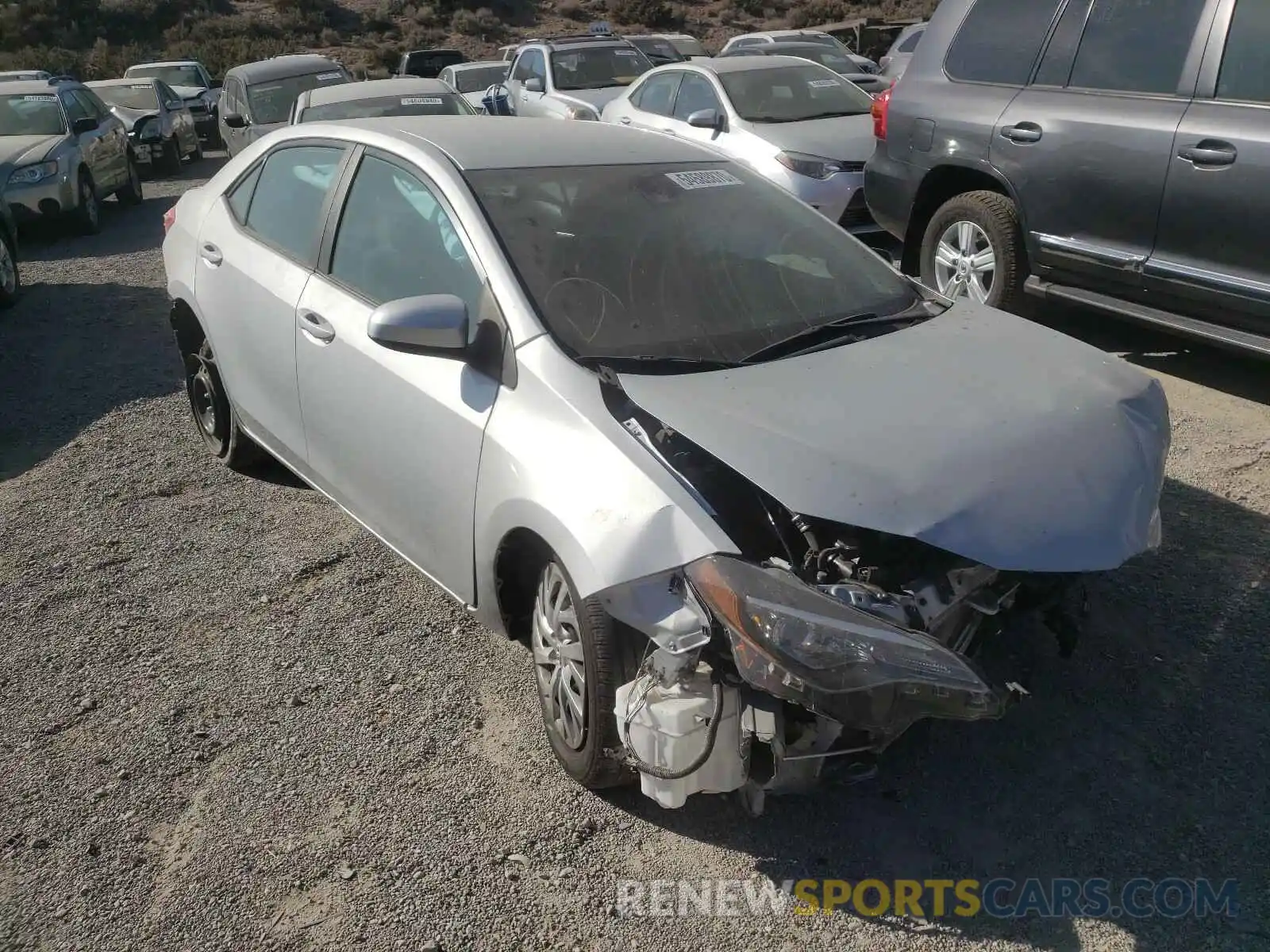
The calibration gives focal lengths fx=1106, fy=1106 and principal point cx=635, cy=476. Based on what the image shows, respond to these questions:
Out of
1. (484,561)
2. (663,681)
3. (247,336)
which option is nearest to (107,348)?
(247,336)

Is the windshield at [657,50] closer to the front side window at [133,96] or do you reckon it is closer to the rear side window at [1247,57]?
the front side window at [133,96]

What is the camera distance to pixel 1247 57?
16.6ft

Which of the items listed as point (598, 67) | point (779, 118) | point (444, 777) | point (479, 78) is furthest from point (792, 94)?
point (479, 78)

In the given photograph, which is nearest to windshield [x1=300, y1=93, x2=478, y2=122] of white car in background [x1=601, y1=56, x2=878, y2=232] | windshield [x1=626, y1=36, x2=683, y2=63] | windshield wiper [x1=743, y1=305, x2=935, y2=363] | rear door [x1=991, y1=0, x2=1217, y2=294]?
white car in background [x1=601, y1=56, x2=878, y2=232]

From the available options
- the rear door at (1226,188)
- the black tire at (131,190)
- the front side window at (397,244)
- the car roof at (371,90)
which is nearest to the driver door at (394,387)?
the front side window at (397,244)

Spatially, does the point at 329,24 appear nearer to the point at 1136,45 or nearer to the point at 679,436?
the point at 1136,45

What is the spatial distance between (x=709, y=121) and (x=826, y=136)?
43.0 inches

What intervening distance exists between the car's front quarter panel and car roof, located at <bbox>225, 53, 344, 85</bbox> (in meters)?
11.6

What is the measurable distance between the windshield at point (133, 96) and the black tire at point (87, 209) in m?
6.05

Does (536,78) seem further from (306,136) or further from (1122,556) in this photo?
(1122,556)

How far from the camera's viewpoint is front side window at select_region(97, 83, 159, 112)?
17.8m

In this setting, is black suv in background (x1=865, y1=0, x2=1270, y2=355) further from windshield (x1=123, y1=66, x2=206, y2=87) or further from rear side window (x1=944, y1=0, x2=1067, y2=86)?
windshield (x1=123, y1=66, x2=206, y2=87)

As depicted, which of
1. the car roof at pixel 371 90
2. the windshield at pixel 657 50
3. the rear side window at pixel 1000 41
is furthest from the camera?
the windshield at pixel 657 50

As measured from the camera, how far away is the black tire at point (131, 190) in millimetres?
14336
